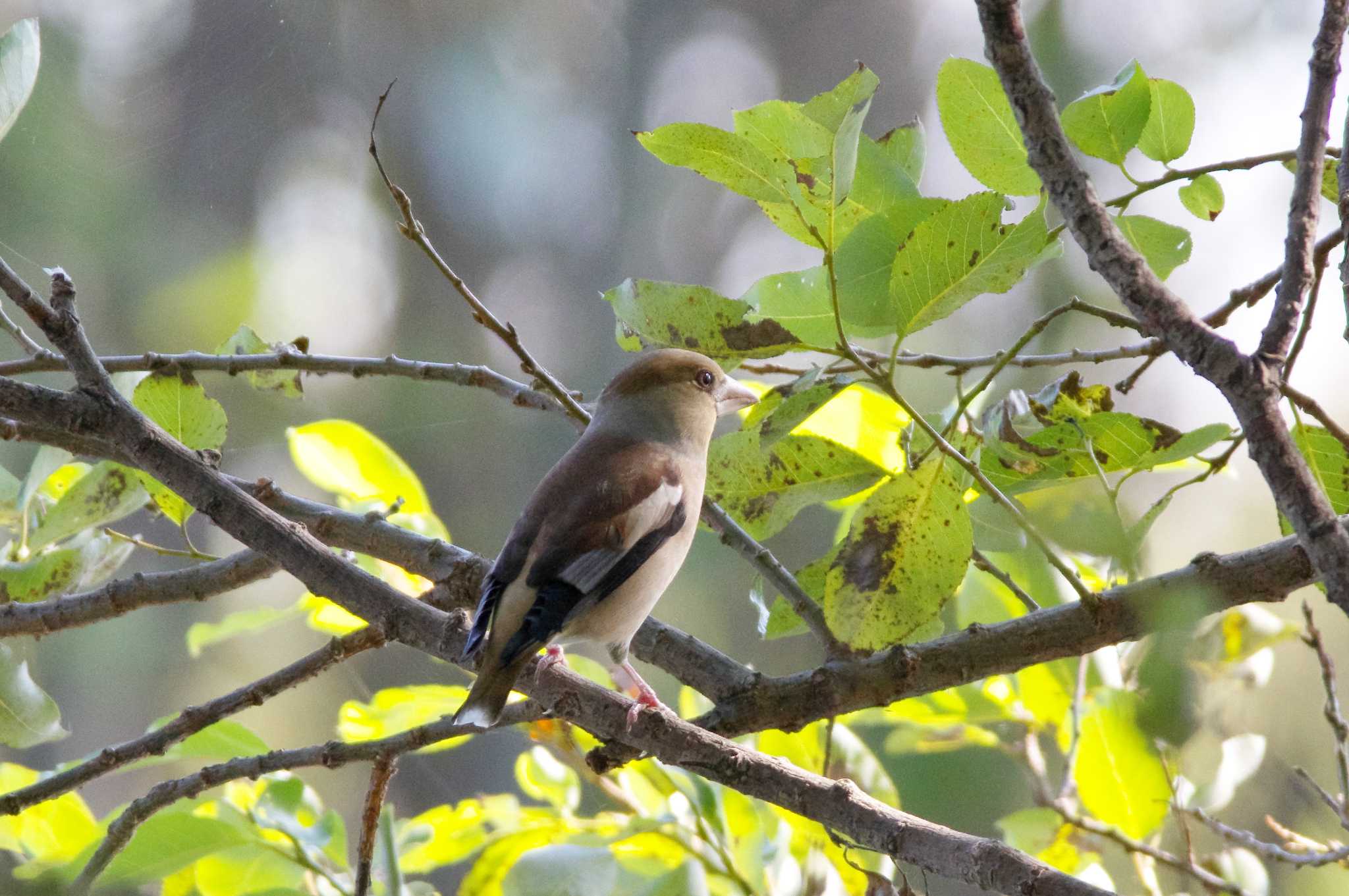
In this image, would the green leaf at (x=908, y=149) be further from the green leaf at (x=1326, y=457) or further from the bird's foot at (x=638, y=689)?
the bird's foot at (x=638, y=689)

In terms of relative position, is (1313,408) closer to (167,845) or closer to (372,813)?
(372,813)

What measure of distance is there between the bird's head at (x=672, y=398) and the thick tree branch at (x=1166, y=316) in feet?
2.38

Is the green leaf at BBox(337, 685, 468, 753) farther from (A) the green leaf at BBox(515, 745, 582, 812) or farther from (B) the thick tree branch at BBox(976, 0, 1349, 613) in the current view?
(B) the thick tree branch at BBox(976, 0, 1349, 613)

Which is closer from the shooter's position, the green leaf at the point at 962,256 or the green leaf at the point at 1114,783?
the green leaf at the point at 962,256

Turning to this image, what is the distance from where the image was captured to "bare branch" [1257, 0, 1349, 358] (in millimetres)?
460

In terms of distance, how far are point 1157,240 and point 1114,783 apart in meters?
0.44

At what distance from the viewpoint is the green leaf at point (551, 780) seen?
1048 mm

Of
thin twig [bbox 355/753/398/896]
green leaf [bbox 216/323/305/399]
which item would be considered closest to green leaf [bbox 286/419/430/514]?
green leaf [bbox 216/323/305/399]

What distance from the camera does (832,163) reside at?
59 cm

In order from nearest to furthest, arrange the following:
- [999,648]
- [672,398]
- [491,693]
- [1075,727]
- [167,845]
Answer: [999,648], [491,693], [167,845], [1075,727], [672,398]

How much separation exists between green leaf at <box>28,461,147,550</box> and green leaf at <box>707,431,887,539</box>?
0.49m

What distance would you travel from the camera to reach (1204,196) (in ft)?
2.44

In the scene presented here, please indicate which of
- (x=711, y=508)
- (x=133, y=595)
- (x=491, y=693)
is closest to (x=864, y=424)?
(x=711, y=508)

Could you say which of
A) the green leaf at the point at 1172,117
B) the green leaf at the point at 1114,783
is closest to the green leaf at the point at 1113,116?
the green leaf at the point at 1172,117
